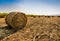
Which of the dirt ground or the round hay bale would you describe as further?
the round hay bale

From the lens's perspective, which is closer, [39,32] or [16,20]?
[39,32]

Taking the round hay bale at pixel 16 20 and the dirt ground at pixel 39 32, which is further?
the round hay bale at pixel 16 20

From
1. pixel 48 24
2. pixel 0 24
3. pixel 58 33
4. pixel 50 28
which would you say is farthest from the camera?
pixel 0 24

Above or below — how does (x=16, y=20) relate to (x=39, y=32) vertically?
above

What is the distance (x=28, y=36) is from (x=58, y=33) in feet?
4.26

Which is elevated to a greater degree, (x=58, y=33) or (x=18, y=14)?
(x=18, y=14)

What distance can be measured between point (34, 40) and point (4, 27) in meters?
2.63

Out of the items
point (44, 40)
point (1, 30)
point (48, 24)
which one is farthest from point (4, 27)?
point (44, 40)

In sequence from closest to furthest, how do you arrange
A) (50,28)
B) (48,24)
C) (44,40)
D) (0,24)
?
1. (44,40)
2. (50,28)
3. (48,24)
4. (0,24)

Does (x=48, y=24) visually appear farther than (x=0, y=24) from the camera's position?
No

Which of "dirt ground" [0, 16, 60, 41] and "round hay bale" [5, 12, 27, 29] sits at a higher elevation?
"round hay bale" [5, 12, 27, 29]

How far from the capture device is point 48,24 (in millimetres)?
9703

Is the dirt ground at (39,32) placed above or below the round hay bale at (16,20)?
below

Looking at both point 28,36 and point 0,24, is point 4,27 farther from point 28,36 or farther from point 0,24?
point 28,36
